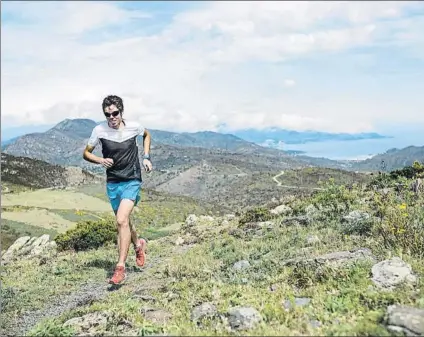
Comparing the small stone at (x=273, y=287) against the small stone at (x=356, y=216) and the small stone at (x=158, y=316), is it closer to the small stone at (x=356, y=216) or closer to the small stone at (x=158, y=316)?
the small stone at (x=158, y=316)

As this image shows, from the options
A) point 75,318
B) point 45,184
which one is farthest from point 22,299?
point 45,184

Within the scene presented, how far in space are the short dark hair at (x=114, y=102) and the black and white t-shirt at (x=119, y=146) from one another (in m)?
0.32

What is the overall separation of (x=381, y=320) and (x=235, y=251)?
542 centimetres

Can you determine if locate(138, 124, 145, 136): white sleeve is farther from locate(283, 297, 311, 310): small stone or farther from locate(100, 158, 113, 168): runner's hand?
locate(283, 297, 311, 310): small stone

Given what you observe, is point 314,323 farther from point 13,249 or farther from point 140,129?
point 13,249

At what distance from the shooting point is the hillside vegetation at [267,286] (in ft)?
17.0

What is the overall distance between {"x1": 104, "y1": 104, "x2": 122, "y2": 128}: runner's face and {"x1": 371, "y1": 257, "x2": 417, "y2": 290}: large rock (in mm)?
4461

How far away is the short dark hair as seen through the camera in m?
8.15

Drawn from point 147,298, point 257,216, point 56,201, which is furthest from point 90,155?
point 56,201

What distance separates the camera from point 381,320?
4840 mm

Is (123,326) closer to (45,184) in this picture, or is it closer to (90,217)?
(90,217)

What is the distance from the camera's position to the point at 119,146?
8.30 meters

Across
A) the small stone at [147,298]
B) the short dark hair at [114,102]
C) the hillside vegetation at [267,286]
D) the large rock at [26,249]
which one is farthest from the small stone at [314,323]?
the large rock at [26,249]

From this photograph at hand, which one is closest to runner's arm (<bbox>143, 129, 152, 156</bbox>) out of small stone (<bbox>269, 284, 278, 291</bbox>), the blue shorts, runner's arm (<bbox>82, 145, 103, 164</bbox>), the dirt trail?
the blue shorts
